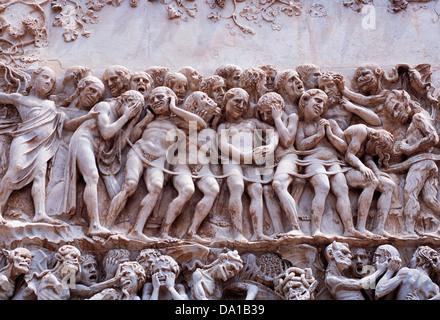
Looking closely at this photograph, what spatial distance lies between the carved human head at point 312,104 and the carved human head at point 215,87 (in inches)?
32.4

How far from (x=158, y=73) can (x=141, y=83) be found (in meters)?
0.28

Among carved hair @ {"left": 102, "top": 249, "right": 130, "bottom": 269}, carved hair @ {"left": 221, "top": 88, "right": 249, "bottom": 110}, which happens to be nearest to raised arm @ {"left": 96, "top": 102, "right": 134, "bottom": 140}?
carved hair @ {"left": 221, "top": 88, "right": 249, "bottom": 110}

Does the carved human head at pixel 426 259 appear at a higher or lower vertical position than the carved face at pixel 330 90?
lower

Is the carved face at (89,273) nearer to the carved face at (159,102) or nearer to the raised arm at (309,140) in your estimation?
the carved face at (159,102)

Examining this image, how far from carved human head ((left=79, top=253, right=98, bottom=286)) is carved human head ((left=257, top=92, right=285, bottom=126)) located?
2311mm

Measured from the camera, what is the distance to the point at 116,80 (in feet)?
31.1

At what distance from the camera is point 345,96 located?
967 centimetres

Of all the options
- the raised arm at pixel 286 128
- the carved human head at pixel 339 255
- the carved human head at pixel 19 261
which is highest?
the raised arm at pixel 286 128

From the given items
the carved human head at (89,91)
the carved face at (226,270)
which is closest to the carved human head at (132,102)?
the carved human head at (89,91)

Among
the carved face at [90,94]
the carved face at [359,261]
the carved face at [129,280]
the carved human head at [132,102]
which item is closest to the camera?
the carved face at [129,280]

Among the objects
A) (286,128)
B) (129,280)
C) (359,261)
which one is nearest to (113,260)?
(129,280)

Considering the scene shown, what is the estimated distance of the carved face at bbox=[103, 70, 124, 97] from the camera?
9.48 meters

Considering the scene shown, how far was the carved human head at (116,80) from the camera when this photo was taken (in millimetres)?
9477

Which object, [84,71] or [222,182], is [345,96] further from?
[84,71]
